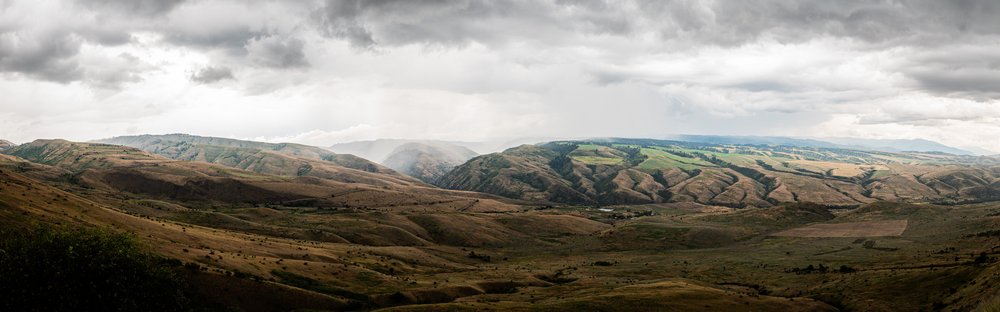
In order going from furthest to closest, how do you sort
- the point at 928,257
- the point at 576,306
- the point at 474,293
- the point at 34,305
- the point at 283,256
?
the point at 928,257, the point at 283,256, the point at 474,293, the point at 576,306, the point at 34,305

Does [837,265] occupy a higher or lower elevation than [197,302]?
lower

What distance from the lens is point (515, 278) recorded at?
132 m

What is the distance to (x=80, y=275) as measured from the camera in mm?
63750

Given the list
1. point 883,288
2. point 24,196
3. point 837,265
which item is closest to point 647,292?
point 883,288

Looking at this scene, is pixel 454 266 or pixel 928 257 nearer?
pixel 928 257

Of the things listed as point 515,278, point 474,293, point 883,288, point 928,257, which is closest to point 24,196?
point 474,293

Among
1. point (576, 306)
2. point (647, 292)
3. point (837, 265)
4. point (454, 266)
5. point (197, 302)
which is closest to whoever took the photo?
point (197, 302)

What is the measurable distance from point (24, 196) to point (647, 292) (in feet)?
380

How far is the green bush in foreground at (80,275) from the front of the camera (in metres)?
59.6

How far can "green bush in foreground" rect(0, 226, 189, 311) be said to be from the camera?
2345 inches

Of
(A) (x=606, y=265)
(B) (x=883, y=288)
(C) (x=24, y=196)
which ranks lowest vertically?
(A) (x=606, y=265)

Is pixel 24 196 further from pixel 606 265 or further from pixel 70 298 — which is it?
pixel 606 265

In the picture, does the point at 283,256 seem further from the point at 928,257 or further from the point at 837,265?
the point at 928,257

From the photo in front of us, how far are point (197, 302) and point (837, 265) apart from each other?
15441cm
